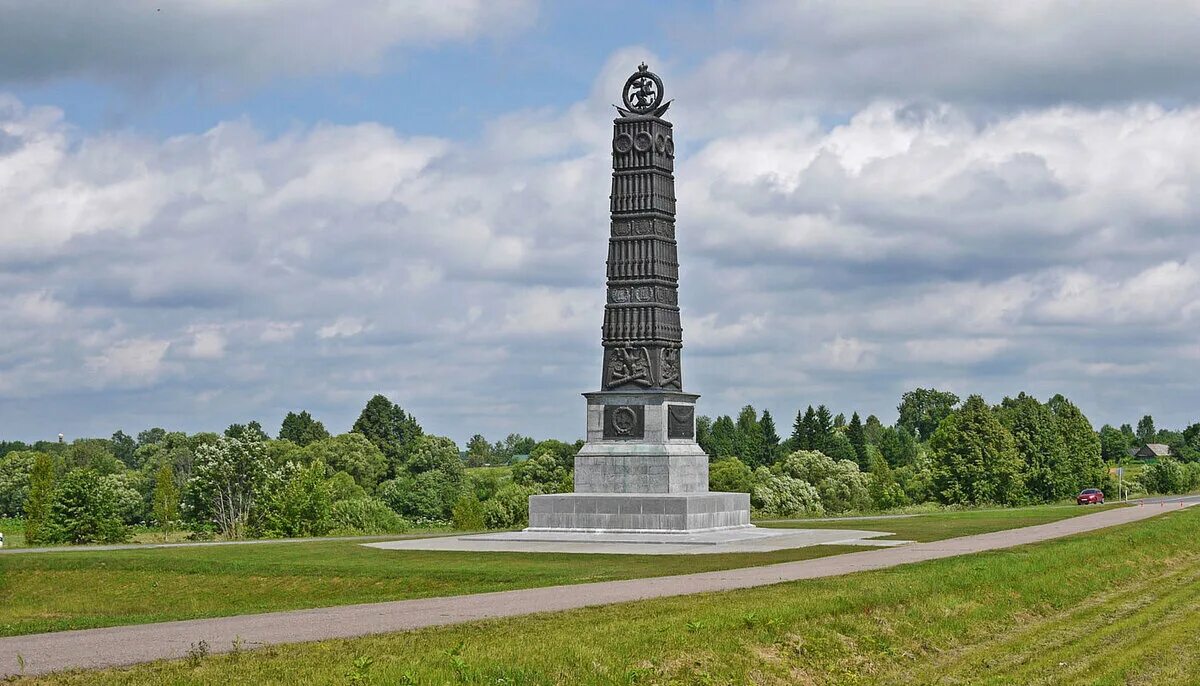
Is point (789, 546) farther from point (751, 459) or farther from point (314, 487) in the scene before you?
point (751, 459)

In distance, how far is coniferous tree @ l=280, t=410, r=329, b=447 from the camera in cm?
16800

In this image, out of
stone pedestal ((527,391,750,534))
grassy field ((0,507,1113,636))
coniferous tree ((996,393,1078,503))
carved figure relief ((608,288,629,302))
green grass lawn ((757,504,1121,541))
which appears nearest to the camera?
grassy field ((0,507,1113,636))

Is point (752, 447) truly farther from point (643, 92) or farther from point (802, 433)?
point (643, 92)

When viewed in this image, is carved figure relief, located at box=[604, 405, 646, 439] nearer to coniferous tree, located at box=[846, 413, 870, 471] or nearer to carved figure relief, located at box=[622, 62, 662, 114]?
carved figure relief, located at box=[622, 62, 662, 114]

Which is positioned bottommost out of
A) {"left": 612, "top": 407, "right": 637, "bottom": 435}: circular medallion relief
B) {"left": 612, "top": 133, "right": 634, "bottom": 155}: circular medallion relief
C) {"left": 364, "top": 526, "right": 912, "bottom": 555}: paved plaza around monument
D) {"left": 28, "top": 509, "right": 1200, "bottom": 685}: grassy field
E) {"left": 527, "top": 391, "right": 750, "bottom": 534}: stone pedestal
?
{"left": 28, "top": 509, "right": 1200, "bottom": 685}: grassy field

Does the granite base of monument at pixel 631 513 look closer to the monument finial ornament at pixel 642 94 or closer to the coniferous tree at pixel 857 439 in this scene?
the monument finial ornament at pixel 642 94

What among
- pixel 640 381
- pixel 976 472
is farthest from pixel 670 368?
pixel 976 472

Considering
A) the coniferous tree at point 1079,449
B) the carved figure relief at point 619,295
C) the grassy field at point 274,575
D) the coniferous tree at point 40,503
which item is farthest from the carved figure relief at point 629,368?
the coniferous tree at point 1079,449

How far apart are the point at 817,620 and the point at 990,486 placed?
7853cm

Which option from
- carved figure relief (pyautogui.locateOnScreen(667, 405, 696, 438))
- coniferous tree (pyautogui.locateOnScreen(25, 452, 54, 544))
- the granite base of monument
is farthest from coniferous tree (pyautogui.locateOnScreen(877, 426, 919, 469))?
the granite base of monument

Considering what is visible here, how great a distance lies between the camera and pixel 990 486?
9644cm

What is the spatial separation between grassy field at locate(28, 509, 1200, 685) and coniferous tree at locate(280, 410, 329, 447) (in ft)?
472

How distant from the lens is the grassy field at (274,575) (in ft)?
99.6

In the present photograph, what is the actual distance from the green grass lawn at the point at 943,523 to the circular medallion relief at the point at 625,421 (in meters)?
9.79
